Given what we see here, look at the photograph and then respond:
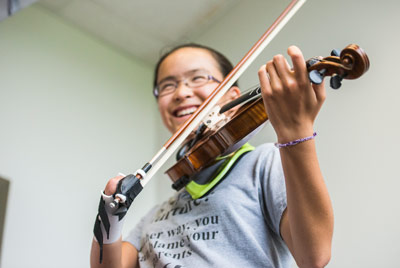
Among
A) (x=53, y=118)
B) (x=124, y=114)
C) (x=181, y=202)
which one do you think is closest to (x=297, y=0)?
(x=181, y=202)

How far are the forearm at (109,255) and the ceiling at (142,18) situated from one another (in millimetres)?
1264

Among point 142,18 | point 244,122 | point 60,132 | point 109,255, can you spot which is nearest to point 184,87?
point 244,122

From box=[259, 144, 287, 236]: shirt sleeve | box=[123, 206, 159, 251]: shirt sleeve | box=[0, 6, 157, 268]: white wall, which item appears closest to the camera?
box=[259, 144, 287, 236]: shirt sleeve

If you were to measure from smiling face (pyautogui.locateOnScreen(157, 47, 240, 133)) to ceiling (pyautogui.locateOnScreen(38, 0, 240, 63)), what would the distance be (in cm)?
74

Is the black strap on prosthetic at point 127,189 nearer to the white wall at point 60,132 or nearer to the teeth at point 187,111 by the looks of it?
the teeth at point 187,111

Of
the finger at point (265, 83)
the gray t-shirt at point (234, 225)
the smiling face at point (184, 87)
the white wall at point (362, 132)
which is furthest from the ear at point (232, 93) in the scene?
the finger at point (265, 83)

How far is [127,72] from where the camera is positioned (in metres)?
2.22

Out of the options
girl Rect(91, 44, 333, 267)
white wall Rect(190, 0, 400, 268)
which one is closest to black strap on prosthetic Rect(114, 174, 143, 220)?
girl Rect(91, 44, 333, 267)

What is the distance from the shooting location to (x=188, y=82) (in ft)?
3.86

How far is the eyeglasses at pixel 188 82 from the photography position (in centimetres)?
116

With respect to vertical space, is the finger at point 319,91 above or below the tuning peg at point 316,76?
below

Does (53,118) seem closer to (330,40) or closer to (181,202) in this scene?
(181,202)

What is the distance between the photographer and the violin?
60cm

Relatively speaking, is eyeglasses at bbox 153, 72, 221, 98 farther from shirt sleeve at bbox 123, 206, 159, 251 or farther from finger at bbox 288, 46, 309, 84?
finger at bbox 288, 46, 309, 84
